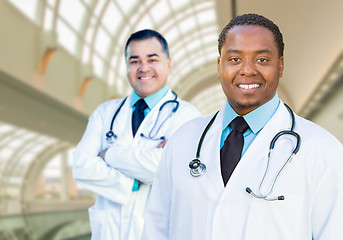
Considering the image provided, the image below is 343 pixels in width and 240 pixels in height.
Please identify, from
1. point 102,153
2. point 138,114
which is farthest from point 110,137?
point 138,114

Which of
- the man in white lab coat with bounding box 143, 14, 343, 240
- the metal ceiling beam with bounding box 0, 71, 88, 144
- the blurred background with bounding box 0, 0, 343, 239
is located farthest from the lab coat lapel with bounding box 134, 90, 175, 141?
the metal ceiling beam with bounding box 0, 71, 88, 144

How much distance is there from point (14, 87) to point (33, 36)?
1685mm

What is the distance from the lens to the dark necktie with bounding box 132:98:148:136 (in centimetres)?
279

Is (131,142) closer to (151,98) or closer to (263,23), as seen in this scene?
(151,98)

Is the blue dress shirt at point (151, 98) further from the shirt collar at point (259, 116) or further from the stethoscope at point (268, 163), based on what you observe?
the shirt collar at point (259, 116)

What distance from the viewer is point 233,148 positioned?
4.82 ft

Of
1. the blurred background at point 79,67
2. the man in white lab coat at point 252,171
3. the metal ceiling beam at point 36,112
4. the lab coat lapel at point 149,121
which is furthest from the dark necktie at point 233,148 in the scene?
the metal ceiling beam at point 36,112

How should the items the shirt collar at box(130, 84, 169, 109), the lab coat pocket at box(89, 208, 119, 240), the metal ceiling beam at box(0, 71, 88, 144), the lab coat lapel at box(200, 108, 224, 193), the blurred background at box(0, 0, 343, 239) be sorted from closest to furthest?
the lab coat lapel at box(200, 108, 224, 193), the lab coat pocket at box(89, 208, 119, 240), the shirt collar at box(130, 84, 169, 109), the blurred background at box(0, 0, 343, 239), the metal ceiling beam at box(0, 71, 88, 144)

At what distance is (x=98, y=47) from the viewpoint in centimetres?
1930

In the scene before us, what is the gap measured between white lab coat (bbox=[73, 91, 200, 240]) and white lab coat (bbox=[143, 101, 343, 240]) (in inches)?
39.8

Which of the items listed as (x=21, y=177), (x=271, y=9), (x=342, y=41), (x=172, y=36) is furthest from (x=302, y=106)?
(x=21, y=177)

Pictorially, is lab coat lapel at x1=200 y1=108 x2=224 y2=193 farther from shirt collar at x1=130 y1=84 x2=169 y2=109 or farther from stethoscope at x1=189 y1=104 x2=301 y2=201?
shirt collar at x1=130 y1=84 x2=169 y2=109

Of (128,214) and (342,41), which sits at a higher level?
(342,41)

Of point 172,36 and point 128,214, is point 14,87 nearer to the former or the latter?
point 128,214
